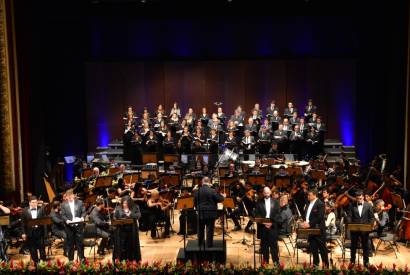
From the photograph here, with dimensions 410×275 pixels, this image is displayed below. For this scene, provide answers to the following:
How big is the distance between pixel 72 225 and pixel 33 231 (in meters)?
0.80

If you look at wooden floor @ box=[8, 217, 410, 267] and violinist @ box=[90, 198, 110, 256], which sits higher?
violinist @ box=[90, 198, 110, 256]

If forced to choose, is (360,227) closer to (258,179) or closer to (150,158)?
(258,179)

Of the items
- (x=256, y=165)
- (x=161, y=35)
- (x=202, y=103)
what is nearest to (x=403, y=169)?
(x=256, y=165)

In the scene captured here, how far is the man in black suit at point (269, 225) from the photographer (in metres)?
11.3

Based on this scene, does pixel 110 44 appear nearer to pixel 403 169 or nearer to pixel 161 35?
pixel 161 35

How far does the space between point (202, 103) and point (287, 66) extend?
402 centimetres

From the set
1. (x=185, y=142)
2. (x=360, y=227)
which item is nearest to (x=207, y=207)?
(x=360, y=227)

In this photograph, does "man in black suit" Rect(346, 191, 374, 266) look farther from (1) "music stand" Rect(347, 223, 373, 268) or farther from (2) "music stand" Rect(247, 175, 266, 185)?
(2) "music stand" Rect(247, 175, 266, 185)

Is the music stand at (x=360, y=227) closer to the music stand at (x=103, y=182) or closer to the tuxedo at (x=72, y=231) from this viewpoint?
the tuxedo at (x=72, y=231)

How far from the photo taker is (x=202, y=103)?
25328mm

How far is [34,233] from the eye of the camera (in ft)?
38.5

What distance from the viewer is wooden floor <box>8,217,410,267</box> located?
1227 cm

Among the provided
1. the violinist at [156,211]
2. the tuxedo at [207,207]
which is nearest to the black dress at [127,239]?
the tuxedo at [207,207]

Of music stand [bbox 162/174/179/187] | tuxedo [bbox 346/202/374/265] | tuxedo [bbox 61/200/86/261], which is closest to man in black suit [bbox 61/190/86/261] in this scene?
tuxedo [bbox 61/200/86/261]
